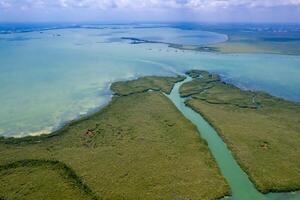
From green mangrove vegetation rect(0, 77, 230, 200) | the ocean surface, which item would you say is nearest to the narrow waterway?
green mangrove vegetation rect(0, 77, 230, 200)

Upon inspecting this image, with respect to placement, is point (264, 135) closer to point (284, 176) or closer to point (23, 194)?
point (284, 176)

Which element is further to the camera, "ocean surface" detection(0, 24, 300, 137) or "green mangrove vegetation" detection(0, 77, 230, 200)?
"ocean surface" detection(0, 24, 300, 137)

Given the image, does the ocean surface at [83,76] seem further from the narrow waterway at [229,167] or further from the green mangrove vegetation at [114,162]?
the narrow waterway at [229,167]

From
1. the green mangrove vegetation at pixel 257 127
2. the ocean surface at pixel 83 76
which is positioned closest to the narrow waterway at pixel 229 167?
the green mangrove vegetation at pixel 257 127

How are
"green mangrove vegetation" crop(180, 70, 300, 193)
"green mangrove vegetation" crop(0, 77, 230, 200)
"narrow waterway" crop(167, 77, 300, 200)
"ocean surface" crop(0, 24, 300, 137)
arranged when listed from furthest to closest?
"ocean surface" crop(0, 24, 300, 137)
"green mangrove vegetation" crop(180, 70, 300, 193)
"green mangrove vegetation" crop(0, 77, 230, 200)
"narrow waterway" crop(167, 77, 300, 200)

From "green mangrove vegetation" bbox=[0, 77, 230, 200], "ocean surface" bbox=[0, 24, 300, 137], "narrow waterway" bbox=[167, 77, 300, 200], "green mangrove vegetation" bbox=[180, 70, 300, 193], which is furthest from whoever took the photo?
"ocean surface" bbox=[0, 24, 300, 137]

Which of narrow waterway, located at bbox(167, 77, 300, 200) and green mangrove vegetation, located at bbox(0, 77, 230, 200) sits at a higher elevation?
green mangrove vegetation, located at bbox(0, 77, 230, 200)

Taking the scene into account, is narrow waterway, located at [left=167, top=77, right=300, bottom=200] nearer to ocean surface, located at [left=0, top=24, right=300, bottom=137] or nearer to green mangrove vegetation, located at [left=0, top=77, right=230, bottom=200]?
green mangrove vegetation, located at [left=0, top=77, right=230, bottom=200]
